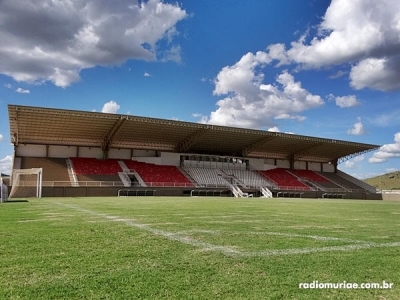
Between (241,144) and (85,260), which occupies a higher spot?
(241,144)

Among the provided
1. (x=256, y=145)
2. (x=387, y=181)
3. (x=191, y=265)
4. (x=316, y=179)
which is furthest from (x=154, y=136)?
(x=387, y=181)

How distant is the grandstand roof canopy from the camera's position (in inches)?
1618

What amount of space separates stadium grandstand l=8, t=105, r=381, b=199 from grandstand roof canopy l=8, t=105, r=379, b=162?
117 millimetres

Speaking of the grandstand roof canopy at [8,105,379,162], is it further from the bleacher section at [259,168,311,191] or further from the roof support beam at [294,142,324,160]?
the bleacher section at [259,168,311,191]

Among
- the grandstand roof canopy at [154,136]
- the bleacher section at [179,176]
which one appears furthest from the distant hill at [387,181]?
the grandstand roof canopy at [154,136]

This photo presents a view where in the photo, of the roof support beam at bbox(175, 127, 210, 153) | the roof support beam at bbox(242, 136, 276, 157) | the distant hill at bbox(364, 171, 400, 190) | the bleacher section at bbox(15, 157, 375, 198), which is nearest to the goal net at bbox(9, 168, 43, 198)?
the bleacher section at bbox(15, 157, 375, 198)

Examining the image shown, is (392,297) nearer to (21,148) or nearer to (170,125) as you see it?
(170,125)

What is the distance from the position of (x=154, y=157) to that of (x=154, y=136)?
4285 mm

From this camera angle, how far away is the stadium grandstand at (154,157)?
3966 centimetres

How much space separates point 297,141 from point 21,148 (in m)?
43.1

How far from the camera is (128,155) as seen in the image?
52531mm

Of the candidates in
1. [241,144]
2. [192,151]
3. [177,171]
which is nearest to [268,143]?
[241,144]

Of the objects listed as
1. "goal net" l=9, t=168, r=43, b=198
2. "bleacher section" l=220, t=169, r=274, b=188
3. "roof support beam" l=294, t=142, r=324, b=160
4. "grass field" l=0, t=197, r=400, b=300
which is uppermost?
"roof support beam" l=294, t=142, r=324, b=160

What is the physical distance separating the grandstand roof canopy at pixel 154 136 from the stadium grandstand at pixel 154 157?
117 millimetres
